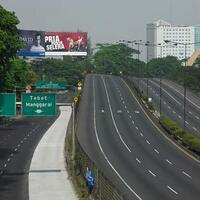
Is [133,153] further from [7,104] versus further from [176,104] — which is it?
[176,104]

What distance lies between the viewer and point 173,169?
180 ft

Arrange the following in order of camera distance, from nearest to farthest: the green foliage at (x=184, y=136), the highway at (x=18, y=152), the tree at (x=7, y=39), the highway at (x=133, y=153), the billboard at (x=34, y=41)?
the highway at (x=18, y=152) < the highway at (x=133, y=153) < the tree at (x=7, y=39) < the green foliage at (x=184, y=136) < the billboard at (x=34, y=41)

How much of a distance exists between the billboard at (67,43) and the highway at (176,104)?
54.8 feet

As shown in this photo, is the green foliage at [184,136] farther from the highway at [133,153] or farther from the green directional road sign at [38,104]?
the green directional road sign at [38,104]

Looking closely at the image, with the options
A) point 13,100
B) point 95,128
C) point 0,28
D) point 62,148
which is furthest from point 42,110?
point 95,128

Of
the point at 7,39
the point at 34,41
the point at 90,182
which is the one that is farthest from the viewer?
the point at 34,41

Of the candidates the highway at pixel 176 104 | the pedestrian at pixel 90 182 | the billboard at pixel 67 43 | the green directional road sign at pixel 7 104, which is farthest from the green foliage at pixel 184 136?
the billboard at pixel 67 43

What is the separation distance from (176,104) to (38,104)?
73489 mm

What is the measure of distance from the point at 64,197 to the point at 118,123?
55019 millimetres

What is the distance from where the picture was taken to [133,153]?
216ft

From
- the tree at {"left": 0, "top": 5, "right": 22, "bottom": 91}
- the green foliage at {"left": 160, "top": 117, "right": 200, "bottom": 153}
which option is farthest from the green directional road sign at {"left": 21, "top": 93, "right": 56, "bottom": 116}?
the green foliage at {"left": 160, "top": 117, "right": 200, "bottom": 153}

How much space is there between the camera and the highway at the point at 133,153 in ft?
147

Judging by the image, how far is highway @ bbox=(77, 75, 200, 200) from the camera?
44781mm

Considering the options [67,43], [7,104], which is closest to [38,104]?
[7,104]
